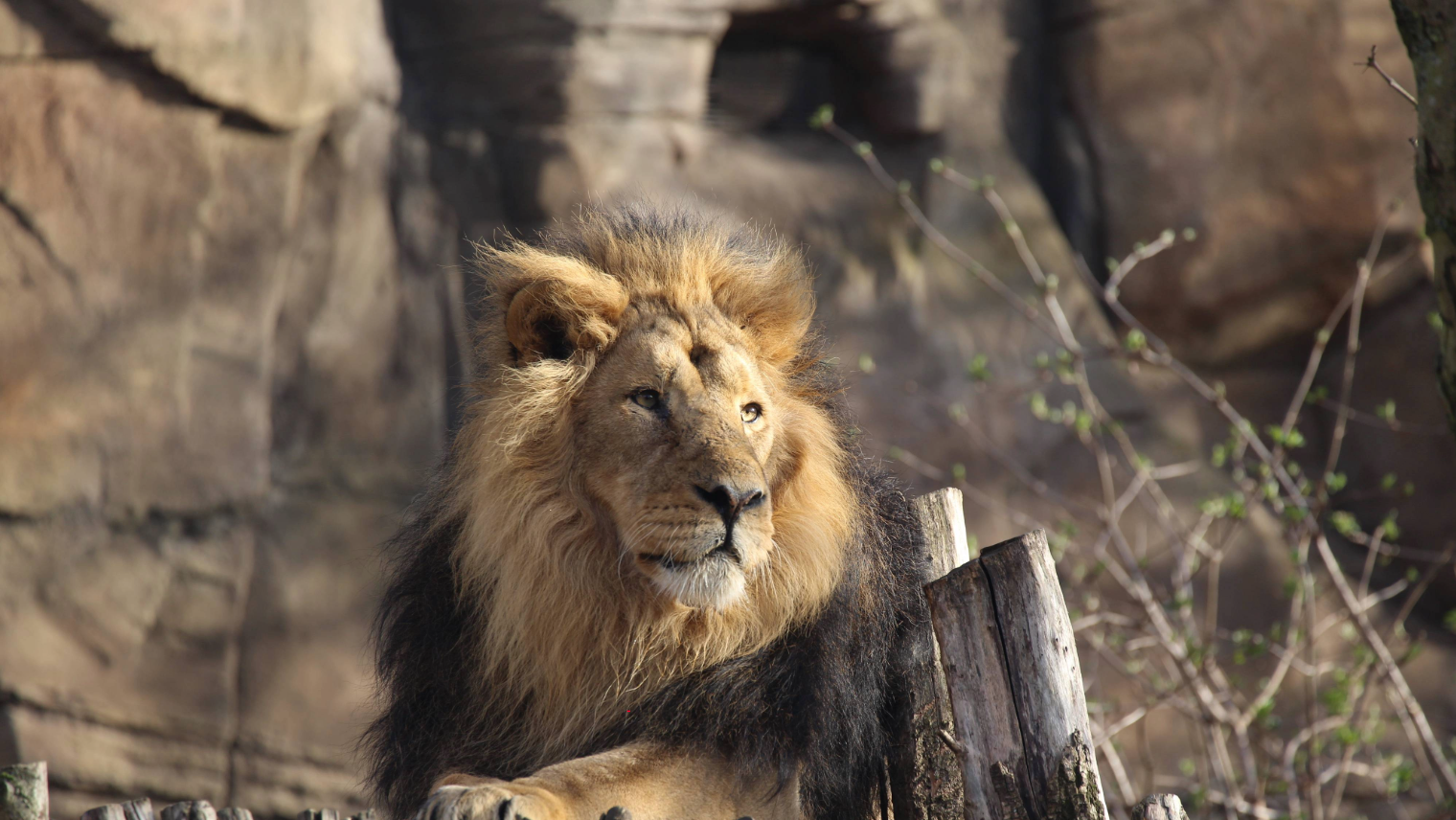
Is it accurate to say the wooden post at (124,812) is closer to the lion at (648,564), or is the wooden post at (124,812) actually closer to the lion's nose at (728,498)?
the lion at (648,564)

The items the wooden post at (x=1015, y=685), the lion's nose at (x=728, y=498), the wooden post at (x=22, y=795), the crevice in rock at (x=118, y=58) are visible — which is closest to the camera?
the wooden post at (x=1015, y=685)

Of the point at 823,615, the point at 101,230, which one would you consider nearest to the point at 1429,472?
the point at 823,615

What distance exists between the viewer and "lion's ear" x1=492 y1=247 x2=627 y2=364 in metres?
2.26

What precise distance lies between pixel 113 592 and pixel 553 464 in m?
3.31

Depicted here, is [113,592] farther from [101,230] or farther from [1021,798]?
[1021,798]

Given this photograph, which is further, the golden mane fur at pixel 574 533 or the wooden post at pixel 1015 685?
the golden mane fur at pixel 574 533

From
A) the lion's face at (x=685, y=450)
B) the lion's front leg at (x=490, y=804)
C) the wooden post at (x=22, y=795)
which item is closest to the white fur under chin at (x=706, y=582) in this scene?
the lion's face at (x=685, y=450)

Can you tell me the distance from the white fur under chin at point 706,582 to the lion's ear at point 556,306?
18.1 inches

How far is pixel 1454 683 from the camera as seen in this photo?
552 centimetres

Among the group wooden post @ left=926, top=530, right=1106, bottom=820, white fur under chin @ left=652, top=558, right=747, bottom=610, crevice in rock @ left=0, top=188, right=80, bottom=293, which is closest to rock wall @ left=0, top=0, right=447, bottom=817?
crevice in rock @ left=0, top=188, right=80, bottom=293

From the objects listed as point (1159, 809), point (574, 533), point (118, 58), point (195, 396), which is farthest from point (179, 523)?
point (1159, 809)

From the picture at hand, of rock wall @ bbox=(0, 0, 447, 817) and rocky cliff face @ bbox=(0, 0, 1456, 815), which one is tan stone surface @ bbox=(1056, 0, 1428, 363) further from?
rock wall @ bbox=(0, 0, 447, 817)

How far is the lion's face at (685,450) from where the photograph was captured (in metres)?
2.07

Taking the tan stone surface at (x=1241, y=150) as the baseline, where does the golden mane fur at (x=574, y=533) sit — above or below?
below
